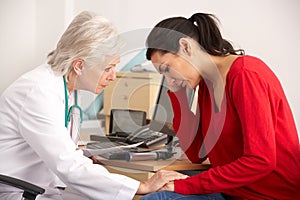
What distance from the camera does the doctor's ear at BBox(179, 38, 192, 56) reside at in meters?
1.73

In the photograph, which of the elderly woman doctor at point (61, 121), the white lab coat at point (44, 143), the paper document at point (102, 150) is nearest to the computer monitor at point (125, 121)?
the paper document at point (102, 150)

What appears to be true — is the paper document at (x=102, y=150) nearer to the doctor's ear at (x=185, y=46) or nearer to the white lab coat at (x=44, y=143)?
the white lab coat at (x=44, y=143)

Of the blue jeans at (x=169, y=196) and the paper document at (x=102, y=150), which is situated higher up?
the blue jeans at (x=169, y=196)

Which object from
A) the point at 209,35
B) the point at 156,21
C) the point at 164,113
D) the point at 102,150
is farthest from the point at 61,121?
the point at 156,21

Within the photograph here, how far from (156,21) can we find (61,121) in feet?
7.23

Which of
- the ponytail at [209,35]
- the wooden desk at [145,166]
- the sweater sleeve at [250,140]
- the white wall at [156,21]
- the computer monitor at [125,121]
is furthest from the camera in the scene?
the white wall at [156,21]

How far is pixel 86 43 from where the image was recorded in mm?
1805

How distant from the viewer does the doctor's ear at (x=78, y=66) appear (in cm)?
185

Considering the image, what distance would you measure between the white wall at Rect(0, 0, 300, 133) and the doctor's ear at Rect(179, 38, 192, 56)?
1667 millimetres

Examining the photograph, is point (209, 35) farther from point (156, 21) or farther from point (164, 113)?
point (156, 21)

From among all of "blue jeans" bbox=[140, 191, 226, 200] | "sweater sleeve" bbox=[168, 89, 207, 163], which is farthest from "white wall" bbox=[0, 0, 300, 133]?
"blue jeans" bbox=[140, 191, 226, 200]

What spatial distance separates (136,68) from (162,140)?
116 centimetres

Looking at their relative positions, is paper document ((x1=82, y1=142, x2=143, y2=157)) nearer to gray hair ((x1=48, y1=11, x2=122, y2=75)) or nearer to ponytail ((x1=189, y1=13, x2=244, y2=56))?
gray hair ((x1=48, y1=11, x2=122, y2=75))

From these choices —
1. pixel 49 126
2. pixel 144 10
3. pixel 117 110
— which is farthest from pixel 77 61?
pixel 144 10
